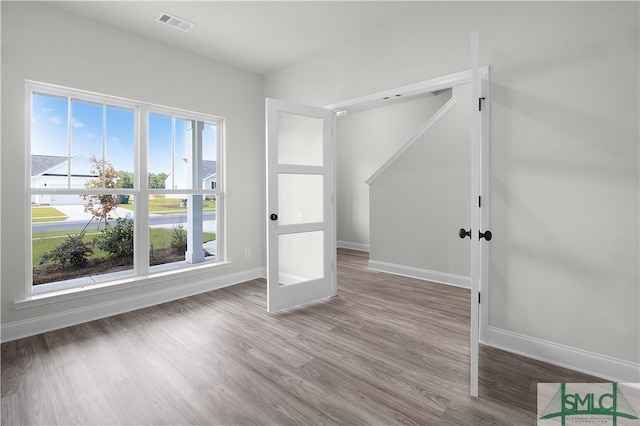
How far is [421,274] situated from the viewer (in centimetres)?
444

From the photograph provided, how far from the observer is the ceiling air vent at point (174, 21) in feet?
9.58

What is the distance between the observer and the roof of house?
2.81 meters

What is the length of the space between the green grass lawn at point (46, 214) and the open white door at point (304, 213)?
2.00m

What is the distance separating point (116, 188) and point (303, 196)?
76.6 inches

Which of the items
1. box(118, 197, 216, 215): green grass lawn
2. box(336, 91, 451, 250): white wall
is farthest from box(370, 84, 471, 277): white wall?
box(118, 197, 216, 215): green grass lawn

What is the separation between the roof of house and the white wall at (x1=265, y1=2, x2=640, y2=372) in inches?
142

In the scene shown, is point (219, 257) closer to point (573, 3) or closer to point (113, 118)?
point (113, 118)

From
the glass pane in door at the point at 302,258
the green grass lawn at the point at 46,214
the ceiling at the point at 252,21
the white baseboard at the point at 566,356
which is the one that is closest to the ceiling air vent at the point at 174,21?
the ceiling at the point at 252,21

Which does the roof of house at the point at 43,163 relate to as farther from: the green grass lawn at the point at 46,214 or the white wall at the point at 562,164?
the white wall at the point at 562,164

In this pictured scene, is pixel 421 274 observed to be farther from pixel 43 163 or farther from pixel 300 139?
pixel 43 163

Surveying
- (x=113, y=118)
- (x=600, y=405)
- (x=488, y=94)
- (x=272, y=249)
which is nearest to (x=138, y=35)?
(x=113, y=118)

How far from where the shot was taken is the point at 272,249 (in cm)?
313

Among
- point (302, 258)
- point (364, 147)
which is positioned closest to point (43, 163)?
point (302, 258)

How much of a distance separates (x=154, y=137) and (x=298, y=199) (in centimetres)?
178
